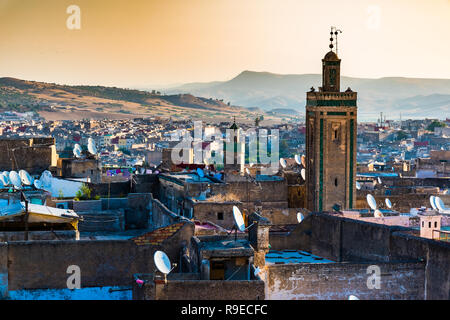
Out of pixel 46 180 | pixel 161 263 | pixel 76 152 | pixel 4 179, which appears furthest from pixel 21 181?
pixel 161 263

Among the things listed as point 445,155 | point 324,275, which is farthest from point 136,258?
point 445,155

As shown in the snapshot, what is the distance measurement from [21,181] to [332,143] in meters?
10.3

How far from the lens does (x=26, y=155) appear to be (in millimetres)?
26062

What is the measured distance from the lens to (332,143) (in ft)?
85.8

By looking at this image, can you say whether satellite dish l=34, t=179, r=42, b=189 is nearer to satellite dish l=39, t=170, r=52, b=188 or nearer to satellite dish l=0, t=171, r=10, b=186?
satellite dish l=39, t=170, r=52, b=188

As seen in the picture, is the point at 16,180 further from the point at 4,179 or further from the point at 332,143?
the point at 332,143

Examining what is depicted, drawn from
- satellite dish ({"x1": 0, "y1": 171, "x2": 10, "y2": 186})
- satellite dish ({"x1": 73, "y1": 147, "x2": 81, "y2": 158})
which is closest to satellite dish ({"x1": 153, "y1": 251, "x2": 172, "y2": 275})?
satellite dish ({"x1": 0, "y1": 171, "x2": 10, "y2": 186})

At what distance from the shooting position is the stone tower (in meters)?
26.0

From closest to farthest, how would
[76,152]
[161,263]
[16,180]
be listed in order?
[161,263], [16,180], [76,152]

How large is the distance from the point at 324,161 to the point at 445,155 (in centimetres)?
1875

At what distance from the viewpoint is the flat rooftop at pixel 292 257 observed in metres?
15.8

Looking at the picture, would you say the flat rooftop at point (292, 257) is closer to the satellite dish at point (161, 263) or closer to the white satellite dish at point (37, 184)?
the satellite dish at point (161, 263)

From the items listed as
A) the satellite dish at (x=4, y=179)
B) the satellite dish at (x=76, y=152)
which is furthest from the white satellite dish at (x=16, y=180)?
the satellite dish at (x=76, y=152)

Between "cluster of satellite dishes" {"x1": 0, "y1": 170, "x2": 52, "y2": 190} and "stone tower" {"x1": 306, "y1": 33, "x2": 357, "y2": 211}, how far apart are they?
8.42 metres
